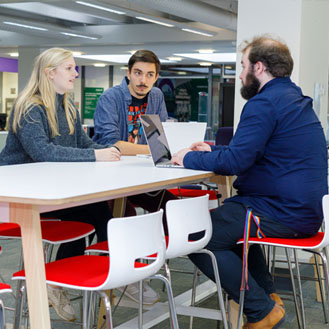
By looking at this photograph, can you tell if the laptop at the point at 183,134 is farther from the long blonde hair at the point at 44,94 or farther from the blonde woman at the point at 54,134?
the long blonde hair at the point at 44,94

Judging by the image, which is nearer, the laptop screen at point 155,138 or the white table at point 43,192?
the white table at point 43,192

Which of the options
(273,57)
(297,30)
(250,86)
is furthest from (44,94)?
(297,30)

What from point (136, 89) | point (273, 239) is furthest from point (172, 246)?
point (136, 89)

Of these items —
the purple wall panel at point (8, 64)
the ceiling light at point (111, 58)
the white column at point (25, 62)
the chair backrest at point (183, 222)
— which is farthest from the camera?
the purple wall panel at point (8, 64)

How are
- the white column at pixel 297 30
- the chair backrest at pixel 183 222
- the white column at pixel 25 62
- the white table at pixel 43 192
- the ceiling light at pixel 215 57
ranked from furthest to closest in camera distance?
the ceiling light at pixel 215 57, the white column at pixel 25 62, the white column at pixel 297 30, the chair backrest at pixel 183 222, the white table at pixel 43 192

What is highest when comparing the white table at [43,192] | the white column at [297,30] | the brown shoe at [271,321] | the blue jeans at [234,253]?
the white column at [297,30]

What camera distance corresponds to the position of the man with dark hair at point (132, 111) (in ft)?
11.8

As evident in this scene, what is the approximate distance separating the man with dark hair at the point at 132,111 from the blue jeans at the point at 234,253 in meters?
0.90

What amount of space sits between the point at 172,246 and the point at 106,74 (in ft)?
50.8

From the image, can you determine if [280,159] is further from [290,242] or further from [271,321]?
[271,321]

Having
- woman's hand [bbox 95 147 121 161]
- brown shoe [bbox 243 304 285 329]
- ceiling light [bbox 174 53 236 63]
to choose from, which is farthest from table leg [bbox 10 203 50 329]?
ceiling light [bbox 174 53 236 63]

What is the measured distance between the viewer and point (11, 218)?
1.85 m

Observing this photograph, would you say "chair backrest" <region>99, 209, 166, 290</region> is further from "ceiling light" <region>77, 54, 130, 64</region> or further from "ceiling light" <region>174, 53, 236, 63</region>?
"ceiling light" <region>77, 54, 130, 64</region>

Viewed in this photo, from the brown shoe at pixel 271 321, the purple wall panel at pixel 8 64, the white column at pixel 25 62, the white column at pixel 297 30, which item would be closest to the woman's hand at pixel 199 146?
the brown shoe at pixel 271 321
